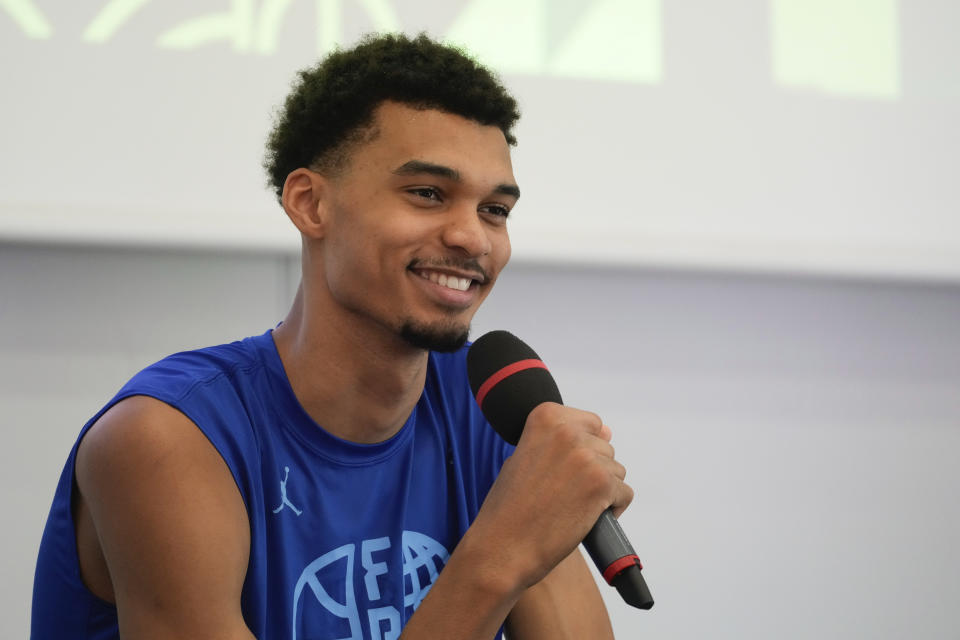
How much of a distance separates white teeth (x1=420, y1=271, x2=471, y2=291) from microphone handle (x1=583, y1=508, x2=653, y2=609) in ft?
1.15

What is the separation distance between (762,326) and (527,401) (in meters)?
1.22

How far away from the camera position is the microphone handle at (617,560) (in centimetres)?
80

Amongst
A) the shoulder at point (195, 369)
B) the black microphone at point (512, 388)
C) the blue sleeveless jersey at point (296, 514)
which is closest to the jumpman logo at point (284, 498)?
the blue sleeveless jersey at point (296, 514)

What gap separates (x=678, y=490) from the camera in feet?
6.53

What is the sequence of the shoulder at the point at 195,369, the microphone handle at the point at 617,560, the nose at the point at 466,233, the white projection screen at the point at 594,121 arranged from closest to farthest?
the microphone handle at the point at 617,560 < the shoulder at the point at 195,369 < the nose at the point at 466,233 < the white projection screen at the point at 594,121

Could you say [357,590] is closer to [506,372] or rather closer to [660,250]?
[506,372]

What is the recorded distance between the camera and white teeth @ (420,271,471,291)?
42.9 inches

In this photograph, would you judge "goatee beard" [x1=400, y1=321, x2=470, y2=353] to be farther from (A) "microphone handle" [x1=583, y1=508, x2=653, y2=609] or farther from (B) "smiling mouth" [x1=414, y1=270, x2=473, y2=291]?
(A) "microphone handle" [x1=583, y1=508, x2=653, y2=609]

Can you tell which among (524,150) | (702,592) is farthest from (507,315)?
(702,592)

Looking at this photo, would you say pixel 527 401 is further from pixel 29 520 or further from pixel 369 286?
pixel 29 520

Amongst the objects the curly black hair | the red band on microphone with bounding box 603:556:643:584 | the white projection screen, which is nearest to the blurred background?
the white projection screen

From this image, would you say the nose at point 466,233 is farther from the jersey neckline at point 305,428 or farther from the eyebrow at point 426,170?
the jersey neckline at point 305,428

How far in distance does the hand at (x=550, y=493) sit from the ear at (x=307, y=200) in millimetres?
423

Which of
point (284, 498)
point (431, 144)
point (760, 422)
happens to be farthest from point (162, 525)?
point (760, 422)
